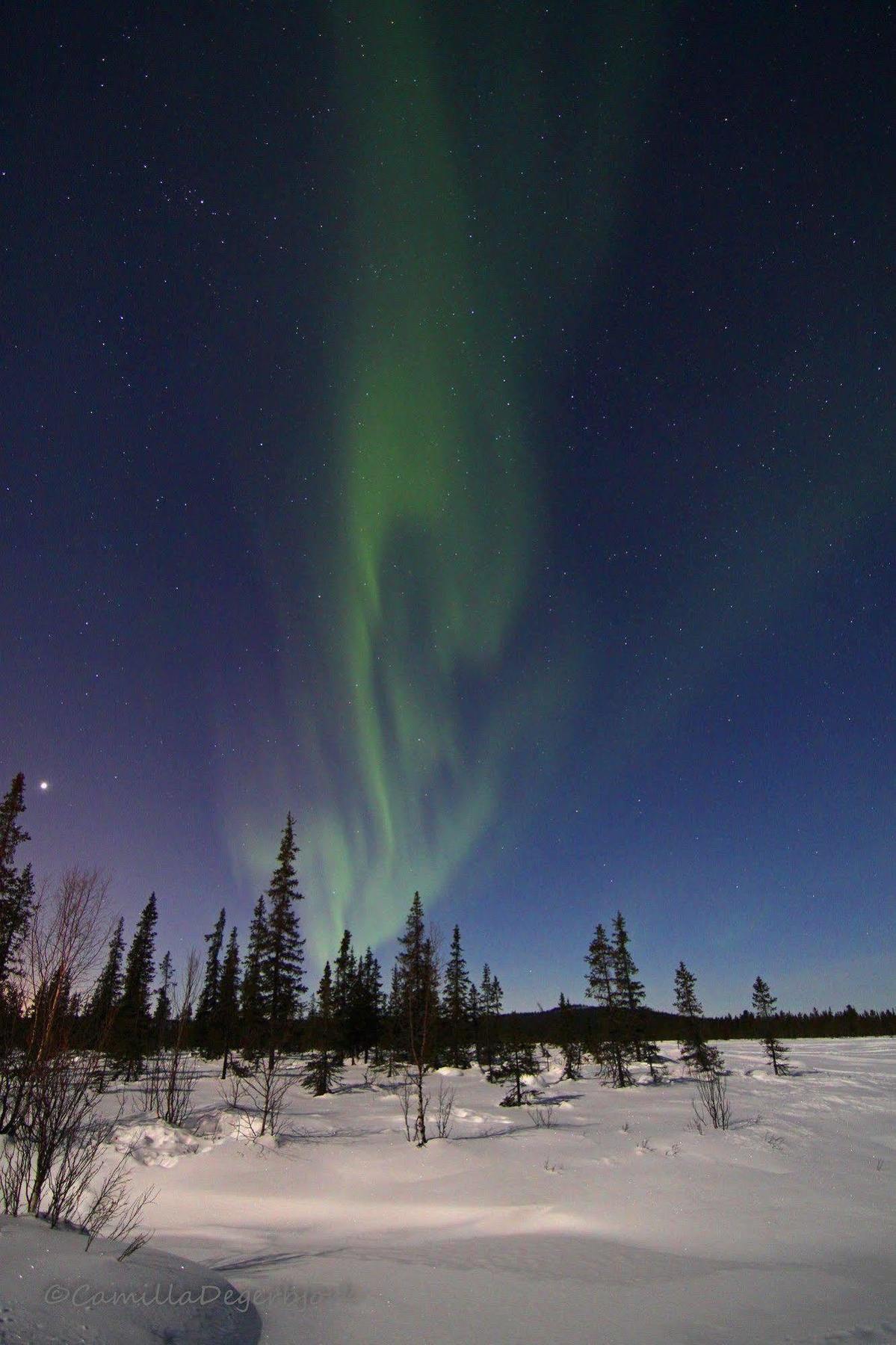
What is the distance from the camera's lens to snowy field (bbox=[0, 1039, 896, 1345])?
8125 millimetres

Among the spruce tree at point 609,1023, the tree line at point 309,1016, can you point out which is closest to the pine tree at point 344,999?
the tree line at point 309,1016

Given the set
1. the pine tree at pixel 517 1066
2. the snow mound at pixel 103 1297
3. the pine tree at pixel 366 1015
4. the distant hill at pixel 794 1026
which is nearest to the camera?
the snow mound at pixel 103 1297

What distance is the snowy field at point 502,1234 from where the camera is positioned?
26.7 ft

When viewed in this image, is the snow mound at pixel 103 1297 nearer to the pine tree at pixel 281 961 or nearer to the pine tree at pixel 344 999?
the pine tree at pixel 281 961

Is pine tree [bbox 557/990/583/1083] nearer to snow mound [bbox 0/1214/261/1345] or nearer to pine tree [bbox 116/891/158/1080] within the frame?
pine tree [bbox 116/891/158/1080]

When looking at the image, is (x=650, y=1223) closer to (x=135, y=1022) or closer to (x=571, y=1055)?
(x=571, y=1055)

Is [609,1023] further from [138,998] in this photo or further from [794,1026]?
[794,1026]

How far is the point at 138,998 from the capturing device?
45656mm

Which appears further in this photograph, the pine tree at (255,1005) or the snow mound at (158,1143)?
the pine tree at (255,1005)

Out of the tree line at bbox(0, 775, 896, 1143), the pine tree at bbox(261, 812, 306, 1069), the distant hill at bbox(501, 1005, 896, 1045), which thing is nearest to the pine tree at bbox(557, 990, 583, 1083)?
the tree line at bbox(0, 775, 896, 1143)

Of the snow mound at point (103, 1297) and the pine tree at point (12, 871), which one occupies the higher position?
the pine tree at point (12, 871)

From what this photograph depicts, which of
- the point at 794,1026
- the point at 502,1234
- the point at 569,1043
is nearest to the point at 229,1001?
the point at 569,1043

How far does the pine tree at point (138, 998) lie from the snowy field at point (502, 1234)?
16242 millimetres

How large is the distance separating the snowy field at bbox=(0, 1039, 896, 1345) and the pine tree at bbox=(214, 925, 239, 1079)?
22402mm
